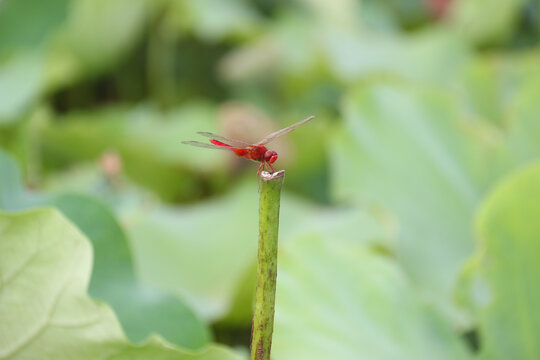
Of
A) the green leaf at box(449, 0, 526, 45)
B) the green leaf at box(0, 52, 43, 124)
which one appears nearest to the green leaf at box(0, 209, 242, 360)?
the green leaf at box(0, 52, 43, 124)

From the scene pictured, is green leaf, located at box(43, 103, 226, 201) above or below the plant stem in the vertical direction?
above

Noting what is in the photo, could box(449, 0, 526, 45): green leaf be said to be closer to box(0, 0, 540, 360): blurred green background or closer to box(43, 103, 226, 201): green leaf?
box(0, 0, 540, 360): blurred green background

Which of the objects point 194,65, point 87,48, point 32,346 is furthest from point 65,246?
point 194,65

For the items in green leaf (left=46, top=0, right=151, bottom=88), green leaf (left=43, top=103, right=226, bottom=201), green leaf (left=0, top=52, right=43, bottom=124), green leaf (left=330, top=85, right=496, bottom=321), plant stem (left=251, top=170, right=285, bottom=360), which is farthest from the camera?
green leaf (left=46, top=0, right=151, bottom=88)

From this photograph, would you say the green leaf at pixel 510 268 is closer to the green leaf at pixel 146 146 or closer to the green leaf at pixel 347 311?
the green leaf at pixel 347 311

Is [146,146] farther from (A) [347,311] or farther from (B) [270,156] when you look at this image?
(B) [270,156]

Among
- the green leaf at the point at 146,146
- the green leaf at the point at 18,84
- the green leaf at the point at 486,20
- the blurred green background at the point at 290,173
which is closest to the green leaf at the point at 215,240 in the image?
the blurred green background at the point at 290,173

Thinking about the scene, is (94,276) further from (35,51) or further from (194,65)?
(194,65)
